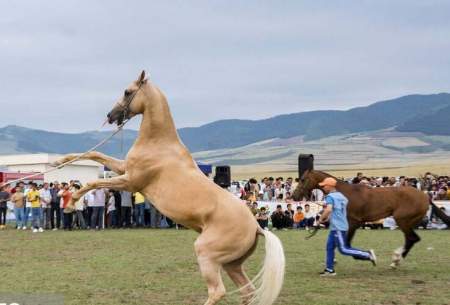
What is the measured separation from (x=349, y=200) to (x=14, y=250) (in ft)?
27.3

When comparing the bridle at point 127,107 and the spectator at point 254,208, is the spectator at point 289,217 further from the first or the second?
the bridle at point 127,107

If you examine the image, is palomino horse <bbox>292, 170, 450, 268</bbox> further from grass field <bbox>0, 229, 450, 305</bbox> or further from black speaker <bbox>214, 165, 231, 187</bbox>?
black speaker <bbox>214, 165, 231, 187</bbox>

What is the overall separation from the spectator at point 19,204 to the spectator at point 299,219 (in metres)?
10.1

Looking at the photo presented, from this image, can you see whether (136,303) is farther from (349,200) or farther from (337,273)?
(349,200)

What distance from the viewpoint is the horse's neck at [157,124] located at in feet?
29.0

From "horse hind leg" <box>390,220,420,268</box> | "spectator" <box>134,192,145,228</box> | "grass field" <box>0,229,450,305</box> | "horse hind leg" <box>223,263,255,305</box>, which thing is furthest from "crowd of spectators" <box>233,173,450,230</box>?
"horse hind leg" <box>223,263,255,305</box>

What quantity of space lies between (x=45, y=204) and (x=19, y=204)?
1002 mm

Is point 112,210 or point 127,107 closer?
point 127,107

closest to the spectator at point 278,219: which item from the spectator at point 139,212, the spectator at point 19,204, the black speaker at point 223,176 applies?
the black speaker at point 223,176

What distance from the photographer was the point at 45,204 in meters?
27.5

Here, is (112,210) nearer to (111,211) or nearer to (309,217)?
(111,211)

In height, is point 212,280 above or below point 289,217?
above

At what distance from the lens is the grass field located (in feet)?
34.9

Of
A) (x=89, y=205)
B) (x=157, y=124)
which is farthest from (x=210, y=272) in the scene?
(x=89, y=205)
